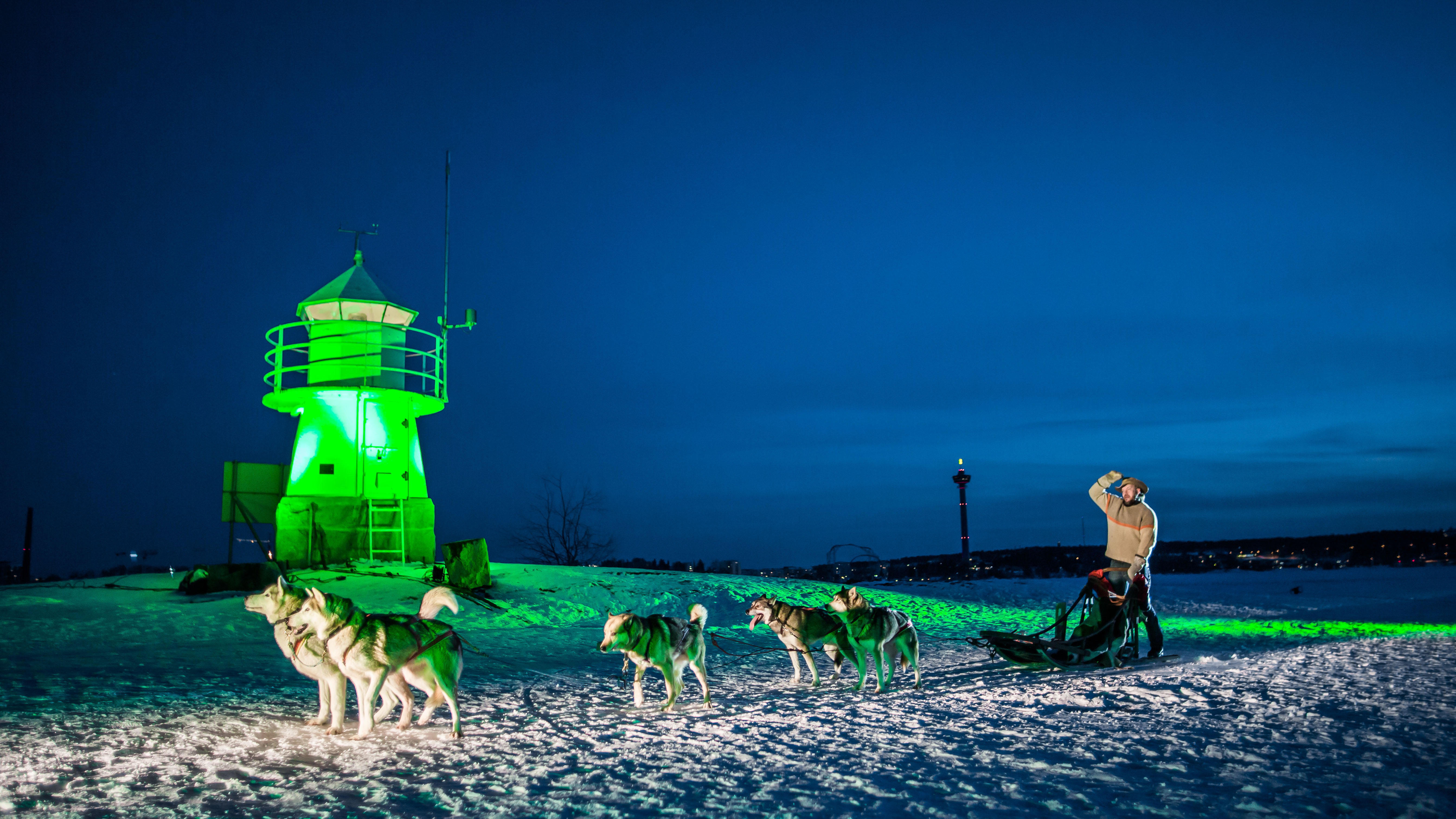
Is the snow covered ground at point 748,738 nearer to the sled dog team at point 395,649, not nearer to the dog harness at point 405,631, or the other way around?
the sled dog team at point 395,649

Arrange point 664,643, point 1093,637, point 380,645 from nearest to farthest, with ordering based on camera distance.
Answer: point 380,645 → point 664,643 → point 1093,637

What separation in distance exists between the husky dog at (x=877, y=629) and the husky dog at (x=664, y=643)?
1797 millimetres

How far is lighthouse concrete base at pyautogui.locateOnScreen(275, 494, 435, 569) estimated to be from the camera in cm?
2191

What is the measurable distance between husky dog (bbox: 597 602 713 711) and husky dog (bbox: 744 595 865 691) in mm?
1212

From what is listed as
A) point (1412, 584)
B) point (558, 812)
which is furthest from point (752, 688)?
point (1412, 584)

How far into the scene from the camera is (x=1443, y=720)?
7.31 metres

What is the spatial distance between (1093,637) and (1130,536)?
4.96ft

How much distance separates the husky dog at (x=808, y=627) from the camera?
9859 millimetres

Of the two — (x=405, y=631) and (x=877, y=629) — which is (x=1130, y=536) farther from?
(x=405, y=631)

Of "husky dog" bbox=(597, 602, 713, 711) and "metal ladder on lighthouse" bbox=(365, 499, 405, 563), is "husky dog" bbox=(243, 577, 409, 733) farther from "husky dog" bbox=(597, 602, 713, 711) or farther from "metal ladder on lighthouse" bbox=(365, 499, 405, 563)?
"metal ladder on lighthouse" bbox=(365, 499, 405, 563)

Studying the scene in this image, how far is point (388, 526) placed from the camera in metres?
23.0

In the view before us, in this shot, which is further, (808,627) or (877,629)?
(808,627)

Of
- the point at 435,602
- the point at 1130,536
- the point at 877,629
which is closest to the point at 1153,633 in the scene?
the point at 1130,536

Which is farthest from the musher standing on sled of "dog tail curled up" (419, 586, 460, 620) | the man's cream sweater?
"dog tail curled up" (419, 586, 460, 620)
